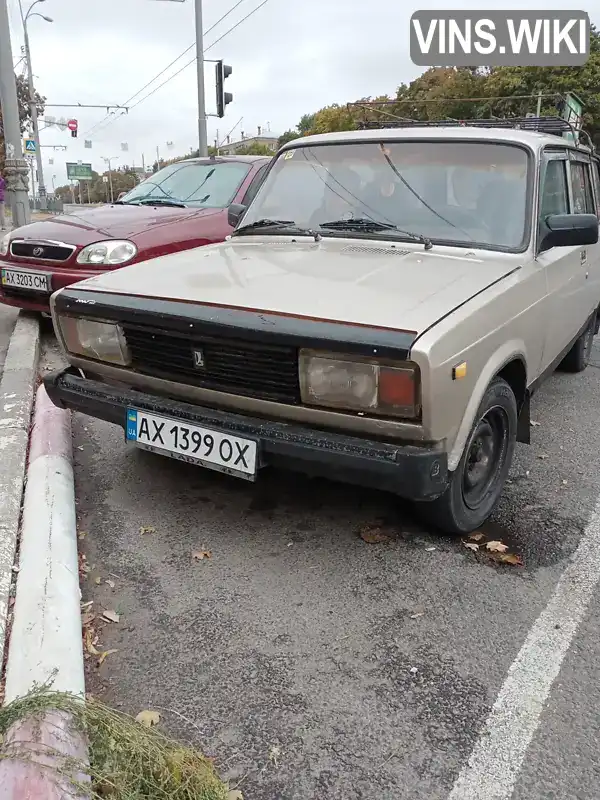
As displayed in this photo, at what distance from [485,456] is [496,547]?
0.42m

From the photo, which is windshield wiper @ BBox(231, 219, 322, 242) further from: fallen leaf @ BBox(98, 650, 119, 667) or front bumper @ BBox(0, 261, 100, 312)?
fallen leaf @ BBox(98, 650, 119, 667)

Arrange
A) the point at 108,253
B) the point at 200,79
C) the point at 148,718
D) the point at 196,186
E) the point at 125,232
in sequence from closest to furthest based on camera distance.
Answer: the point at 148,718 → the point at 108,253 → the point at 125,232 → the point at 196,186 → the point at 200,79

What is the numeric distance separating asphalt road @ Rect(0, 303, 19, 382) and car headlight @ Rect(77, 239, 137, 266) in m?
1.02

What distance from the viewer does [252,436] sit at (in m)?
2.67

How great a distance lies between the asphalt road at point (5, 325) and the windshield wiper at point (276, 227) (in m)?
2.45

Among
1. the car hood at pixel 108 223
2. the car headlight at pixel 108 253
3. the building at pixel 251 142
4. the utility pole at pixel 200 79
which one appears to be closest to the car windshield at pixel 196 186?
the car hood at pixel 108 223

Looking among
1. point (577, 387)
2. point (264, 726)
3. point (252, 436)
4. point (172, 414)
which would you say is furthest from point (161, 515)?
point (577, 387)

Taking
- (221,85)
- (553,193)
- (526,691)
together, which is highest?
(221,85)

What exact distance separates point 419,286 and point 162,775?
1.98 meters

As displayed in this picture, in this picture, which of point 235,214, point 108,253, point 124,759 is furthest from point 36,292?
point 124,759

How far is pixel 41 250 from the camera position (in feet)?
18.9

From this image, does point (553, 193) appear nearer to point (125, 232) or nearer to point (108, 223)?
point (125, 232)

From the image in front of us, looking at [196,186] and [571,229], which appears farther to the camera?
[196,186]

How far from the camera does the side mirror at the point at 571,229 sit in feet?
11.1
